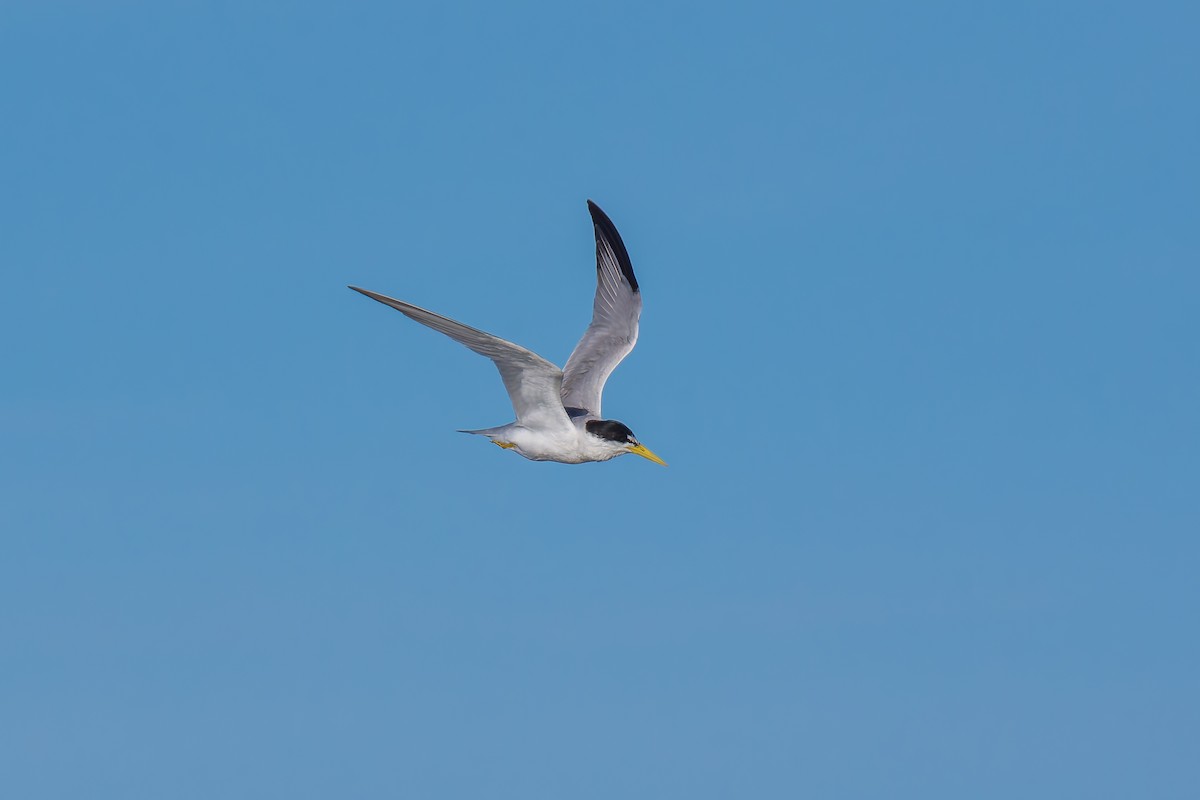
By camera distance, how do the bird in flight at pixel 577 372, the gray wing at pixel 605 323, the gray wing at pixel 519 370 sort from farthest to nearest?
the gray wing at pixel 605 323 < the bird in flight at pixel 577 372 < the gray wing at pixel 519 370

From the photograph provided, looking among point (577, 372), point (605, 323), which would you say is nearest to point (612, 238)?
point (605, 323)

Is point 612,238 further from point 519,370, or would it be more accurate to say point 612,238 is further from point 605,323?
point 519,370

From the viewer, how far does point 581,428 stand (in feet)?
120

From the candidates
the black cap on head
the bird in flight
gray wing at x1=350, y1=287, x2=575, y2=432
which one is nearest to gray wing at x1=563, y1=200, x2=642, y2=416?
the bird in flight

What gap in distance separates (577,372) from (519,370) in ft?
23.2

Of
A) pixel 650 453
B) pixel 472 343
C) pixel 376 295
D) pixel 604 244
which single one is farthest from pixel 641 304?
pixel 376 295

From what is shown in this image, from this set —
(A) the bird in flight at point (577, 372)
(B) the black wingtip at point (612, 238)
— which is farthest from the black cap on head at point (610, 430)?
(B) the black wingtip at point (612, 238)

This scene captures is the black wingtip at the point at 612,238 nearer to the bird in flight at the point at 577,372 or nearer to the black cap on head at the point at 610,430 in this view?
the bird in flight at the point at 577,372

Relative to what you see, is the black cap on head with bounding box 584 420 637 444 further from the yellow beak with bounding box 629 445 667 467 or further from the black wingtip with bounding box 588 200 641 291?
the black wingtip with bounding box 588 200 641 291

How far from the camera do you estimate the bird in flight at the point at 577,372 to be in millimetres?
32688

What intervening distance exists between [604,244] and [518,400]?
9.25 metres

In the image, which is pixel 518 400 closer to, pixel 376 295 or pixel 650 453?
pixel 650 453

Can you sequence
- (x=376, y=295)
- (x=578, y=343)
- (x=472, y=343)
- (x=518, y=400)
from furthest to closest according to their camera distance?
(x=578, y=343), (x=518, y=400), (x=472, y=343), (x=376, y=295)

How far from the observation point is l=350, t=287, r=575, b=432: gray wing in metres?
30.6
